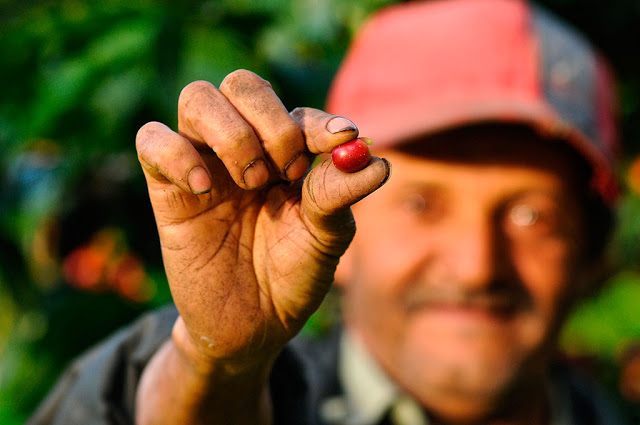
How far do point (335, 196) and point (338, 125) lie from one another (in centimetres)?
6

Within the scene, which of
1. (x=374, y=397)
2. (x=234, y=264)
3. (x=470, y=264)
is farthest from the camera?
(x=374, y=397)

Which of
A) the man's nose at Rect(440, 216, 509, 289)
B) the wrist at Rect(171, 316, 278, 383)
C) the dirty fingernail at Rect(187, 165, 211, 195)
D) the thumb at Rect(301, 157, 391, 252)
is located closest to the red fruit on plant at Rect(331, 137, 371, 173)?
the thumb at Rect(301, 157, 391, 252)

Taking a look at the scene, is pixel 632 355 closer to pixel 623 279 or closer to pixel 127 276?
pixel 623 279

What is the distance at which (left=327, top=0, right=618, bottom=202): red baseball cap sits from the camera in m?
1.29

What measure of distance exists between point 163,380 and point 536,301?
71 centimetres

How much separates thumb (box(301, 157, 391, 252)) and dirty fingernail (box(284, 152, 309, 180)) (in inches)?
0.5

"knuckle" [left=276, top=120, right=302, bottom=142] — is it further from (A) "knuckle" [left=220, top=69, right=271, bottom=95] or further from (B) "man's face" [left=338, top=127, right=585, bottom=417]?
(B) "man's face" [left=338, top=127, right=585, bottom=417]

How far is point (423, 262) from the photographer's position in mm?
1263

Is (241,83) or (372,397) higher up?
(241,83)

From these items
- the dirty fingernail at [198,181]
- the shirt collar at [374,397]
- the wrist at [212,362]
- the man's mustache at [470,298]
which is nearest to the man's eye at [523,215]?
the man's mustache at [470,298]

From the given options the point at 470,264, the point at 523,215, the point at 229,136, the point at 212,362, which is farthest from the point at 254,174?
the point at 523,215

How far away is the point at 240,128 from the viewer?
0.63 m

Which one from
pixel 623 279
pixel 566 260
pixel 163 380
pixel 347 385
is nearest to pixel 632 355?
pixel 623 279

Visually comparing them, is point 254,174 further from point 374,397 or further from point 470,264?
point 374,397
